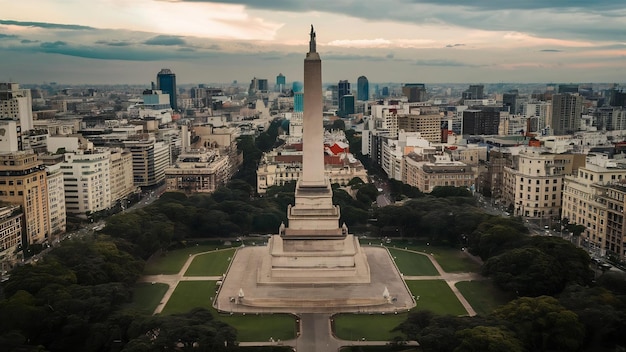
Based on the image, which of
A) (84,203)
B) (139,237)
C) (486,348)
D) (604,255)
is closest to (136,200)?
(84,203)

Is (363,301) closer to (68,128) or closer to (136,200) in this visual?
(136,200)

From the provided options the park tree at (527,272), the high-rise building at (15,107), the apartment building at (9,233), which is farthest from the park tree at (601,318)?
the high-rise building at (15,107)

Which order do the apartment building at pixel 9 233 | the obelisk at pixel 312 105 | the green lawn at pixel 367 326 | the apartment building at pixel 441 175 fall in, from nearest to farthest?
the green lawn at pixel 367 326 < the obelisk at pixel 312 105 < the apartment building at pixel 9 233 < the apartment building at pixel 441 175

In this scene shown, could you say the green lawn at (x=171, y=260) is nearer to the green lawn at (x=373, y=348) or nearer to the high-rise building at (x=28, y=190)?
the high-rise building at (x=28, y=190)

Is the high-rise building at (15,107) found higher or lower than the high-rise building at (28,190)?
higher

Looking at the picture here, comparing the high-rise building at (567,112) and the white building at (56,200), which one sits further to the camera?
the high-rise building at (567,112)

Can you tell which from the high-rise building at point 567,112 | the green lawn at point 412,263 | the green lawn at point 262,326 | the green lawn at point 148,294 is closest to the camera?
the green lawn at point 262,326
